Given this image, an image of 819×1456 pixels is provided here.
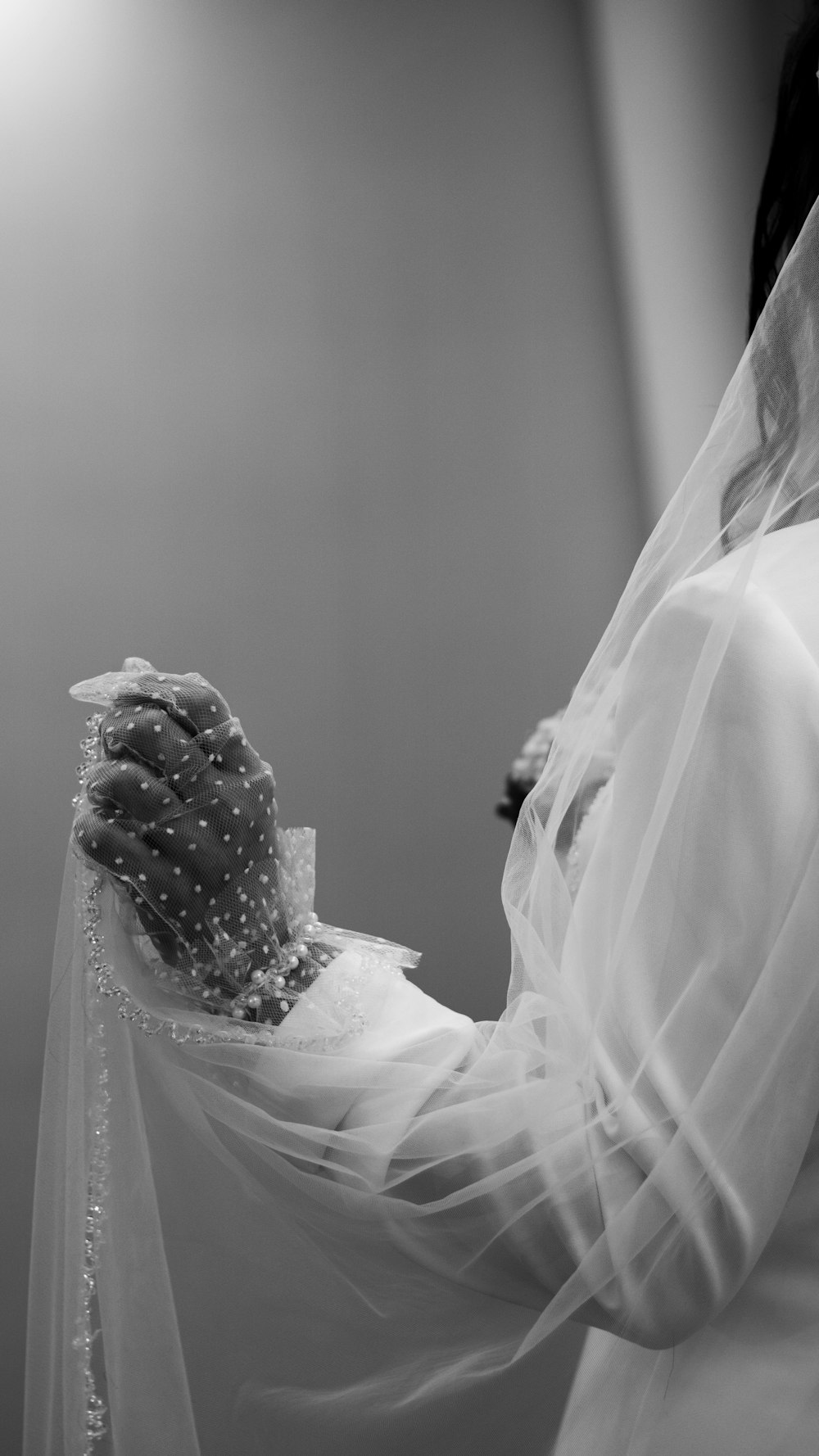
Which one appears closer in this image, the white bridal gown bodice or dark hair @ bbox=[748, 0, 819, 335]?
the white bridal gown bodice

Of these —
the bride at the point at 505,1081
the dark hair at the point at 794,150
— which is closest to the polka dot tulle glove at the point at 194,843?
the bride at the point at 505,1081

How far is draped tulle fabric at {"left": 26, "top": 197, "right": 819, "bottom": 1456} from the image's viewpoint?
0.47 metres

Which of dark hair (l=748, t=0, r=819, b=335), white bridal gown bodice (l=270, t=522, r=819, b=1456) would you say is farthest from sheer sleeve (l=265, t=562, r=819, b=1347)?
dark hair (l=748, t=0, r=819, b=335)

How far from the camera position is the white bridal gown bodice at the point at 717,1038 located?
458 millimetres

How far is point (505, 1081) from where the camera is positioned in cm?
54

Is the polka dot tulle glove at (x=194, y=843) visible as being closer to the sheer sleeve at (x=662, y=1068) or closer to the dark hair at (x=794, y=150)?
the sheer sleeve at (x=662, y=1068)

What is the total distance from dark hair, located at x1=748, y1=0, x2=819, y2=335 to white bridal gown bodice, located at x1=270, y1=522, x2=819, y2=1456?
199 millimetres

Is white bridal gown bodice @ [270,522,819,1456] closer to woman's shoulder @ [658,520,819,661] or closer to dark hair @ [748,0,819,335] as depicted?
woman's shoulder @ [658,520,819,661]

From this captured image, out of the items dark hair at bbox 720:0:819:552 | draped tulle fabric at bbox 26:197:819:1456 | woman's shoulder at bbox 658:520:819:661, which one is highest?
dark hair at bbox 720:0:819:552

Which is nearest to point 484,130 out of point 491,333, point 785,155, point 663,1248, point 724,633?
point 491,333

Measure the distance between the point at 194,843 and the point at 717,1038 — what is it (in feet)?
0.90

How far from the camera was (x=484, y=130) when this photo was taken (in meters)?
1.98

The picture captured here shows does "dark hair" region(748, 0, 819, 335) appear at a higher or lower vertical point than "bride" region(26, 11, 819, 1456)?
higher

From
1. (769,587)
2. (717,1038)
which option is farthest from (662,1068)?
(769,587)
